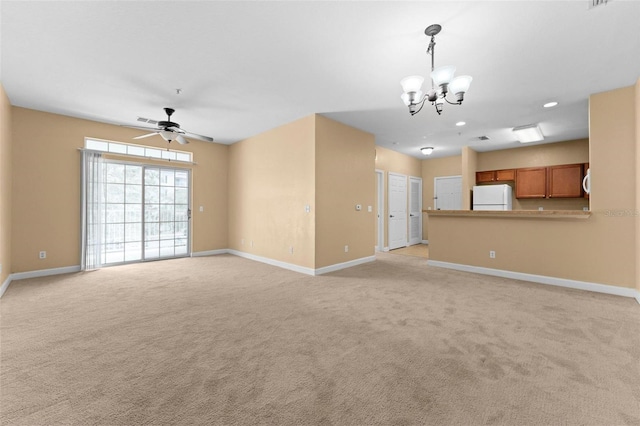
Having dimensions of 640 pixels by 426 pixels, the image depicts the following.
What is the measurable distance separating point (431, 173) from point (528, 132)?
11.0 ft

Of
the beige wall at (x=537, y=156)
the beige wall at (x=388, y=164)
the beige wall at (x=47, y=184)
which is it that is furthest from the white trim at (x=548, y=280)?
the beige wall at (x=47, y=184)

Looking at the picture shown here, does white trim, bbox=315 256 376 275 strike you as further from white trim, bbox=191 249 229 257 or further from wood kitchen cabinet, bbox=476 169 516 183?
wood kitchen cabinet, bbox=476 169 516 183

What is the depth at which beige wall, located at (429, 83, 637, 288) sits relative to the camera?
3.70m

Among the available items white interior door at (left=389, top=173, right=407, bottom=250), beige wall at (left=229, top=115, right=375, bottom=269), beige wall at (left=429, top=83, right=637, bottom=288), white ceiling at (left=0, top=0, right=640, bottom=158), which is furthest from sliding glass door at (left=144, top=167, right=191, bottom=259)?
beige wall at (left=429, top=83, right=637, bottom=288)

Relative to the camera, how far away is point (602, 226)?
389 cm

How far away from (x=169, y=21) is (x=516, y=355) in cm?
416

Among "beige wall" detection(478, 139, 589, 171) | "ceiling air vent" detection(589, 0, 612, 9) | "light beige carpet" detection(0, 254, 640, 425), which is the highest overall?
"ceiling air vent" detection(589, 0, 612, 9)

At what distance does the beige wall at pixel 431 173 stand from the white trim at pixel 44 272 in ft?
28.9

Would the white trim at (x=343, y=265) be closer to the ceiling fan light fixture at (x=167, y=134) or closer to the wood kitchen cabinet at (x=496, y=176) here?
the ceiling fan light fixture at (x=167, y=134)

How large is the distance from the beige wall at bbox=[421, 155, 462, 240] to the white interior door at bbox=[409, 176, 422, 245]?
15cm

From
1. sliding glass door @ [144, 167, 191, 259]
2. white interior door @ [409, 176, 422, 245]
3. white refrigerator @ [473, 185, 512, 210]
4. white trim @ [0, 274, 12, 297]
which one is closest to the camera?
white trim @ [0, 274, 12, 297]

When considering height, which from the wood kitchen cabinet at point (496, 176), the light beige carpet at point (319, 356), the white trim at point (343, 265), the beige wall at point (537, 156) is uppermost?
the beige wall at point (537, 156)

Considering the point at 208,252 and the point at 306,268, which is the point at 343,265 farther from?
the point at 208,252

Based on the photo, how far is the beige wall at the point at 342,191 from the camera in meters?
4.91
